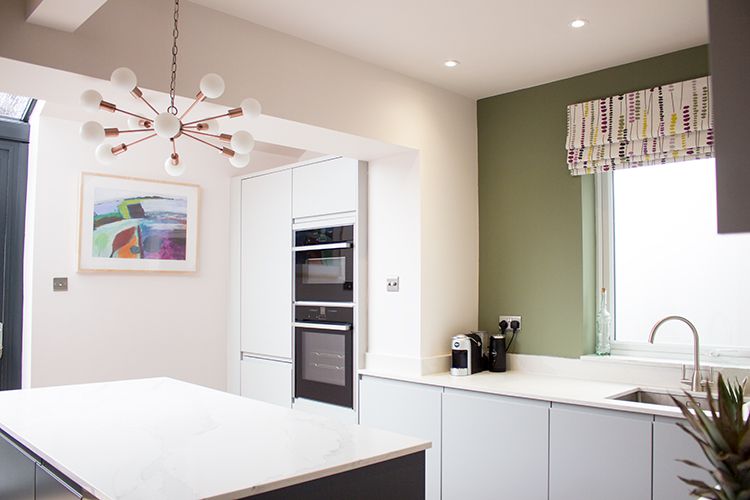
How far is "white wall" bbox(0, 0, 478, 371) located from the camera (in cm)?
244

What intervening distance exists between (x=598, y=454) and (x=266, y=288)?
247 centimetres

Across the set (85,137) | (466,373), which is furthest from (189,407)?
(466,373)

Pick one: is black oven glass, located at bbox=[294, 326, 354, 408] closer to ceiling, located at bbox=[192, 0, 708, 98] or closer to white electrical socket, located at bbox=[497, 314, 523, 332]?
white electrical socket, located at bbox=[497, 314, 523, 332]

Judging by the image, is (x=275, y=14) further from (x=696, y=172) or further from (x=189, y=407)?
(x=696, y=172)

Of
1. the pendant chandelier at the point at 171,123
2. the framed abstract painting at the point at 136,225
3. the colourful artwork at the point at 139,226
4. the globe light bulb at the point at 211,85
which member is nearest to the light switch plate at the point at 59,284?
the framed abstract painting at the point at 136,225

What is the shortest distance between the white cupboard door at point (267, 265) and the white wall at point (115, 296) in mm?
268

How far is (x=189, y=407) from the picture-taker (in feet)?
7.80

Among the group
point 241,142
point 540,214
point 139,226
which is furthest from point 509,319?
point 139,226

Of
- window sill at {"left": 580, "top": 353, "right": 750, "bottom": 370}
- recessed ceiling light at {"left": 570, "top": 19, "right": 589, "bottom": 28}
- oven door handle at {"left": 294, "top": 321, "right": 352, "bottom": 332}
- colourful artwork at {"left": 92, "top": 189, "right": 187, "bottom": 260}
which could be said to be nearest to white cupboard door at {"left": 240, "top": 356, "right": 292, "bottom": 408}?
oven door handle at {"left": 294, "top": 321, "right": 352, "bottom": 332}

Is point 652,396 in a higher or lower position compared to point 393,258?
lower

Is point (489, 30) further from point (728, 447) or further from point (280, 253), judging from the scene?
point (728, 447)

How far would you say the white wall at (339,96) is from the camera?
96.0 inches

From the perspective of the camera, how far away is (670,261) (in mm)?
3379

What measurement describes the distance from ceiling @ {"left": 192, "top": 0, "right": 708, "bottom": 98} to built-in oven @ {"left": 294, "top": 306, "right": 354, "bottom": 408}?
4.97 feet
